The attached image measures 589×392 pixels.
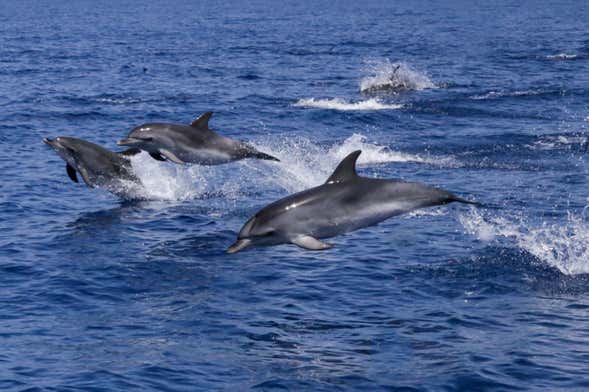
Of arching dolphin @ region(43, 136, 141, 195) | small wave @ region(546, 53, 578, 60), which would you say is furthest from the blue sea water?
small wave @ region(546, 53, 578, 60)

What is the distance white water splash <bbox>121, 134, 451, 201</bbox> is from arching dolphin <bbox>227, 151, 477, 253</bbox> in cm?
951

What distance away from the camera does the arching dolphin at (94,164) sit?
2307cm

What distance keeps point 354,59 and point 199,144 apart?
42954mm

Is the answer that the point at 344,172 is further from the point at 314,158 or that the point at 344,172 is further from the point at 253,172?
the point at 314,158

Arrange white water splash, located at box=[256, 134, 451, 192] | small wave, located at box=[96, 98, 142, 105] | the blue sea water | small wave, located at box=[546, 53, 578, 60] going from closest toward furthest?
the blue sea water, white water splash, located at box=[256, 134, 451, 192], small wave, located at box=[96, 98, 142, 105], small wave, located at box=[546, 53, 578, 60]

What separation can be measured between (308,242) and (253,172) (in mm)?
12900

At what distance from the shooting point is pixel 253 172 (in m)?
27.5

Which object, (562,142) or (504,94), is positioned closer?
(562,142)

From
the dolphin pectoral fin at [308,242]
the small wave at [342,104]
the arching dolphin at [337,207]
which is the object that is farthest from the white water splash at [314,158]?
the dolphin pectoral fin at [308,242]

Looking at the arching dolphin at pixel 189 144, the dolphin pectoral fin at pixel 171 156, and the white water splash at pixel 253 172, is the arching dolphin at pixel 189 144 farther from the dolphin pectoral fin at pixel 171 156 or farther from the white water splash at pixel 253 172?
the white water splash at pixel 253 172

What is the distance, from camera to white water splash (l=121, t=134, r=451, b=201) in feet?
83.0

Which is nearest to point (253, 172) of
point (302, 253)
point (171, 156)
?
point (171, 156)

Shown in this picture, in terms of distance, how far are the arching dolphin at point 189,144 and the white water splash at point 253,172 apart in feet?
11.8

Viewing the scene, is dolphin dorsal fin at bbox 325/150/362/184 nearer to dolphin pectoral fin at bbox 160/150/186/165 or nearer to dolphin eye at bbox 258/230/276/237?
dolphin eye at bbox 258/230/276/237
